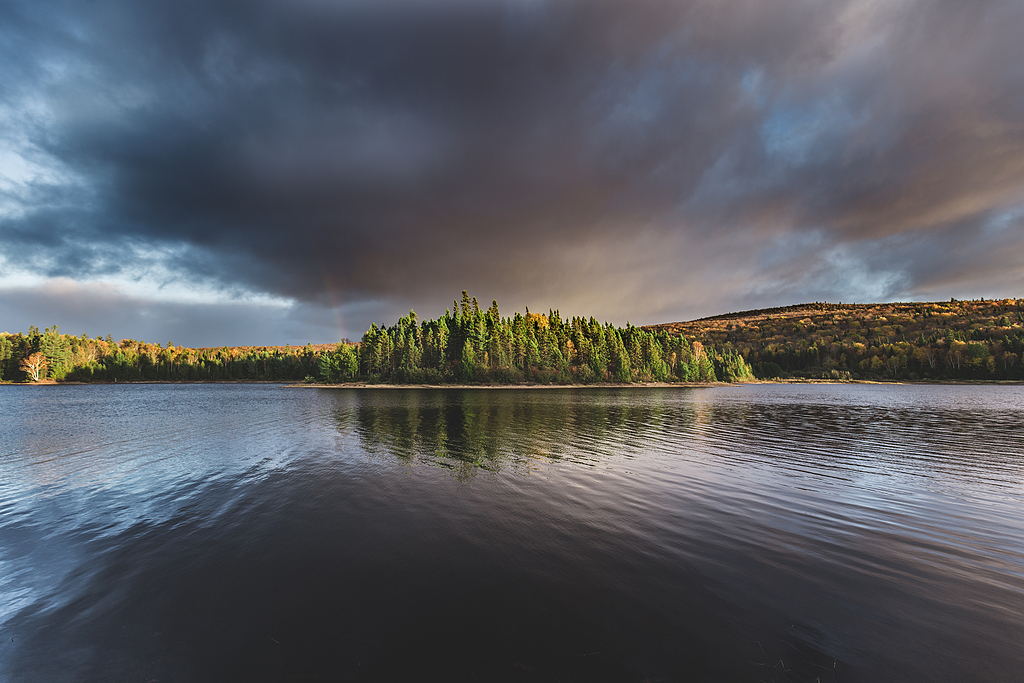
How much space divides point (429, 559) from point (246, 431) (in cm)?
3570

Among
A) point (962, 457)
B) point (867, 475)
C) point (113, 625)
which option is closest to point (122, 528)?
point (113, 625)

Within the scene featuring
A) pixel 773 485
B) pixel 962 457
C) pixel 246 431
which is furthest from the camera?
pixel 246 431

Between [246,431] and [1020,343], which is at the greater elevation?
[1020,343]

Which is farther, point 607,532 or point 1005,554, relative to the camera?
point 607,532

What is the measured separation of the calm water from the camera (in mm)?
7137

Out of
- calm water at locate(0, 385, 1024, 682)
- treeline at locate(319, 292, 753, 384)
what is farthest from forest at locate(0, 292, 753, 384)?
calm water at locate(0, 385, 1024, 682)

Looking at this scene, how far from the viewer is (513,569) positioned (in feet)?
35.0

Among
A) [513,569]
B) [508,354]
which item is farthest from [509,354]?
[513,569]

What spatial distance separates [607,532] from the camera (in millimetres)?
13125

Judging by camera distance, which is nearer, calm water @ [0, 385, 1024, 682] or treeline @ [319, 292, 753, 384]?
calm water @ [0, 385, 1024, 682]

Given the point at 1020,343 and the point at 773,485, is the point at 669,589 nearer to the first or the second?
the point at 773,485

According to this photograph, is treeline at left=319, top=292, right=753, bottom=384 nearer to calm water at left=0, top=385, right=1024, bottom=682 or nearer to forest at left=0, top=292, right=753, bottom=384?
forest at left=0, top=292, right=753, bottom=384

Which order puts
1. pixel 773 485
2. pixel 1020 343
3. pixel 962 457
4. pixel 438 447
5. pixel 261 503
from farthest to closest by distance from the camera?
pixel 1020 343 → pixel 438 447 → pixel 962 457 → pixel 773 485 → pixel 261 503

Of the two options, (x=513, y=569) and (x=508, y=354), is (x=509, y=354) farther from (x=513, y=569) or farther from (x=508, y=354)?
(x=513, y=569)
